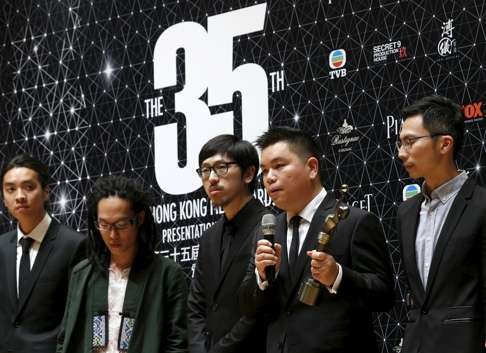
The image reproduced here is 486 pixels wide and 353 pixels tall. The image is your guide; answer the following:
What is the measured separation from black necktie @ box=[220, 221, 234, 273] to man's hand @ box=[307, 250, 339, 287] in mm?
901

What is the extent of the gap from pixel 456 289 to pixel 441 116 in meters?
0.78

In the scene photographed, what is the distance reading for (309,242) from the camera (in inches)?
169

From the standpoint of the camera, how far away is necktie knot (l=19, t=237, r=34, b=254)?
5543 mm

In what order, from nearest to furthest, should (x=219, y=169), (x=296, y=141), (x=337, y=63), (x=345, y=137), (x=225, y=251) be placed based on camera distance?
(x=296, y=141)
(x=225, y=251)
(x=219, y=169)
(x=345, y=137)
(x=337, y=63)

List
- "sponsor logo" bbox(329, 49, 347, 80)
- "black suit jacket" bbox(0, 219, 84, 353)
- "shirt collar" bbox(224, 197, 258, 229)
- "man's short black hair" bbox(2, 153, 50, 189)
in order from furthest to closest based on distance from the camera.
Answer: "man's short black hair" bbox(2, 153, 50, 189), "sponsor logo" bbox(329, 49, 347, 80), "black suit jacket" bbox(0, 219, 84, 353), "shirt collar" bbox(224, 197, 258, 229)

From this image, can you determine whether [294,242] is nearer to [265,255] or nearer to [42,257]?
[265,255]

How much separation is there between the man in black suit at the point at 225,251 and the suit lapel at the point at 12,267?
109 centimetres

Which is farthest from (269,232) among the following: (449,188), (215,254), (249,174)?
(249,174)

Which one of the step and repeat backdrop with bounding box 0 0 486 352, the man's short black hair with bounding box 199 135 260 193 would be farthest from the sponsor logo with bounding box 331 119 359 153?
the man's short black hair with bounding box 199 135 260 193

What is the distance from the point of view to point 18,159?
5.68 m

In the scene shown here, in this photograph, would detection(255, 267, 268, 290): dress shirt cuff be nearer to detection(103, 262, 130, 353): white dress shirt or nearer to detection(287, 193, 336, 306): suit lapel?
detection(287, 193, 336, 306): suit lapel

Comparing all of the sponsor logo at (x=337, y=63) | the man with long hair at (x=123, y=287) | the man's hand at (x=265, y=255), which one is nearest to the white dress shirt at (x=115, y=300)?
the man with long hair at (x=123, y=287)

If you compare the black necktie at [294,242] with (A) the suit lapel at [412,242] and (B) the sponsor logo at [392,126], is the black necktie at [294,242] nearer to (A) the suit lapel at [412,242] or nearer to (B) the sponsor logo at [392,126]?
(A) the suit lapel at [412,242]

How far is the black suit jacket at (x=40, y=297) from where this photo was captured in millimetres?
5309
